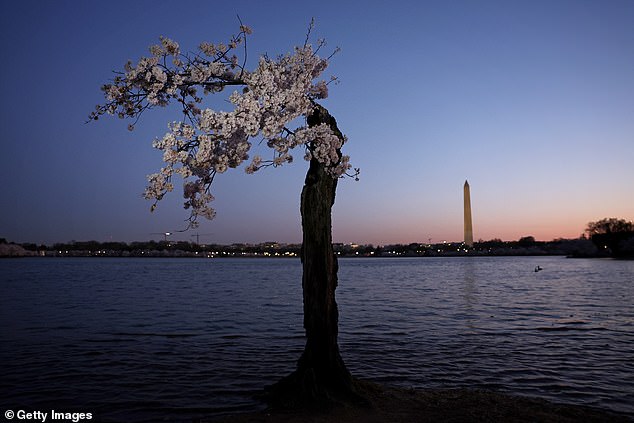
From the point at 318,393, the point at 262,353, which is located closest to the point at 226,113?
the point at 318,393

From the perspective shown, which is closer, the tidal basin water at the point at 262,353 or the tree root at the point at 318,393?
the tree root at the point at 318,393

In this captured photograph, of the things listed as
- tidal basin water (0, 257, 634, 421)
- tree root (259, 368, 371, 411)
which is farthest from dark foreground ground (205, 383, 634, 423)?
tidal basin water (0, 257, 634, 421)

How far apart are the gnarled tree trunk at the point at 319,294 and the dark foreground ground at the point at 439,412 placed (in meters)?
0.69

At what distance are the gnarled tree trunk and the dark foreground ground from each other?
2.28 feet

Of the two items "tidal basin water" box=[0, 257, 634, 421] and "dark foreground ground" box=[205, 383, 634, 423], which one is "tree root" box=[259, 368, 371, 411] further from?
"tidal basin water" box=[0, 257, 634, 421]

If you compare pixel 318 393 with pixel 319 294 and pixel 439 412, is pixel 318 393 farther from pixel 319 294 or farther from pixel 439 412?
pixel 439 412

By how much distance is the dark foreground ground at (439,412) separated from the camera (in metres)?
10.2

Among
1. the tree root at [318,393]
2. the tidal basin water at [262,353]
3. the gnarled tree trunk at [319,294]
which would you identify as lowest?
the tidal basin water at [262,353]

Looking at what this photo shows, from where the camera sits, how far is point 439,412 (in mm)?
10680

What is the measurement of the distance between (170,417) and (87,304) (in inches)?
1365

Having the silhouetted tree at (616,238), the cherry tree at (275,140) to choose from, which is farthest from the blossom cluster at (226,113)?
the silhouetted tree at (616,238)

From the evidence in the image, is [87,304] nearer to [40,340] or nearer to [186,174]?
[40,340]

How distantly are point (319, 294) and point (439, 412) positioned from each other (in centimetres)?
339

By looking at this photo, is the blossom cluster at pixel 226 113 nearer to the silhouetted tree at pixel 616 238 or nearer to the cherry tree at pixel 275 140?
the cherry tree at pixel 275 140
